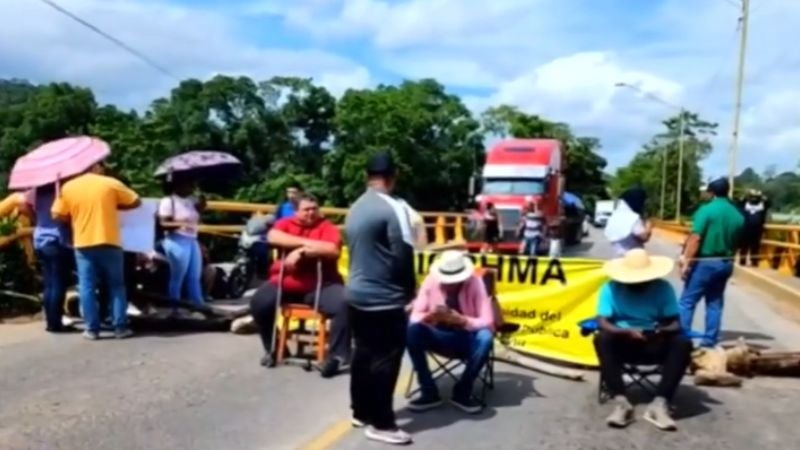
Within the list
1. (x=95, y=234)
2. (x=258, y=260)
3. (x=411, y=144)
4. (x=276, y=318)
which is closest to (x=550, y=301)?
(x=276, y=318)

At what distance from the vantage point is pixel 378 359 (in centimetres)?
677

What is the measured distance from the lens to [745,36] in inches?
1133

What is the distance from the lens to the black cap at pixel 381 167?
267 inches

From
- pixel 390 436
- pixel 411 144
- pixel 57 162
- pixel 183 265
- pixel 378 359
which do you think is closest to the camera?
pixel 390 436

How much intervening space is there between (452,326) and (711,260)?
11.5 ft

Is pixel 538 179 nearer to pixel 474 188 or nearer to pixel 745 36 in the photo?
pixel 474 188

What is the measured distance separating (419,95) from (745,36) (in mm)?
59592

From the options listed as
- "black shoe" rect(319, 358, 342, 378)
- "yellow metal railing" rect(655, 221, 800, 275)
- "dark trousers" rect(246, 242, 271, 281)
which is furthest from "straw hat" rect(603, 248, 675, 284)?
"yellow metal railing" rect(655, 221, 800, 275)

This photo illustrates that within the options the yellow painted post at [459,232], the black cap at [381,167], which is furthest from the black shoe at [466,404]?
the yellow painted post at [459,232]

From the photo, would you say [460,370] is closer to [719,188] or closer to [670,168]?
[719,188]

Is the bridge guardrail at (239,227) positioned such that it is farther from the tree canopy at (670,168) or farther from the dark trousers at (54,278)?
the tree canopy at (670,168)

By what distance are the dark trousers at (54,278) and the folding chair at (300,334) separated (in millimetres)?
2705

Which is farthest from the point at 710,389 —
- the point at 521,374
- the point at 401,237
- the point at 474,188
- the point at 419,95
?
the point at 419,95

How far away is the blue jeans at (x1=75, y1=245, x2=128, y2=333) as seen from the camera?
10.0 m
